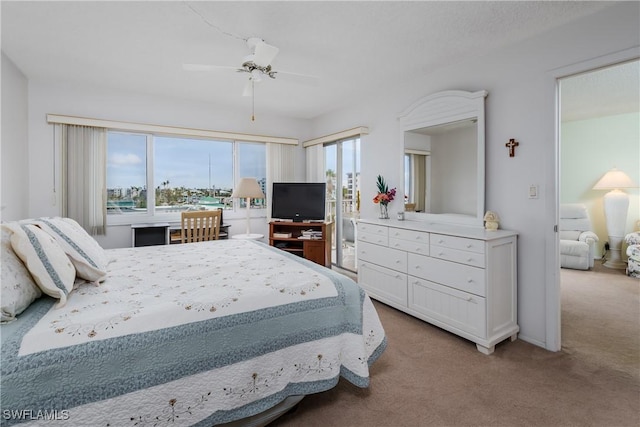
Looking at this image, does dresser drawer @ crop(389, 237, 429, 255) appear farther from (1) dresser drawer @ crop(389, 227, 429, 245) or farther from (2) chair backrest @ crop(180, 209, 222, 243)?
(2) chair backrest @ crop(180, 209, 222, 243)

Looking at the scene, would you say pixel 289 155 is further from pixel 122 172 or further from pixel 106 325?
pixel 106 325

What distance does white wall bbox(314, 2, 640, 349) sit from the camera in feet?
7.36

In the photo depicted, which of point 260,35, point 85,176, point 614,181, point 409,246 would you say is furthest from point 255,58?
point 614,181

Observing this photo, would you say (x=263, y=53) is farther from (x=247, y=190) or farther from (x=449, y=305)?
(x=449, y=305)

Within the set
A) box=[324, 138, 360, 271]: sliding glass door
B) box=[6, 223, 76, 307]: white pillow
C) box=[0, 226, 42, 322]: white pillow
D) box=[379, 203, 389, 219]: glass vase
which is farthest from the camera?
box=[324, 138, 360, 271]: sliding glass door

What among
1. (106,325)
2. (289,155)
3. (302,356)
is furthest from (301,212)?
(106,325)

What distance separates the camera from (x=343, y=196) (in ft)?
16.3

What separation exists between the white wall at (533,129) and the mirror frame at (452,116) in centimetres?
7

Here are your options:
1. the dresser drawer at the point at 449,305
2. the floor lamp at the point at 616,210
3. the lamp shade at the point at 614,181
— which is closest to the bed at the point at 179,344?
the dresser drawer at the point at 449,305

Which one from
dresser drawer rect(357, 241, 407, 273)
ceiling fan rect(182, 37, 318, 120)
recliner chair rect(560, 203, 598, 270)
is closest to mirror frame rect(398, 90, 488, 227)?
dresser drawer rect(357, 241, 407, 273)

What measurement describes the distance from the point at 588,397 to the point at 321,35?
3199mm

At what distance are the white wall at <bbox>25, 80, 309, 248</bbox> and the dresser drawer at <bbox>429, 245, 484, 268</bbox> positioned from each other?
3.27 meters

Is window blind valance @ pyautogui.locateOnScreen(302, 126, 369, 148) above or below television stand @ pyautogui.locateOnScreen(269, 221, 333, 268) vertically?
above

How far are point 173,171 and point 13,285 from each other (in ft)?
11.6
